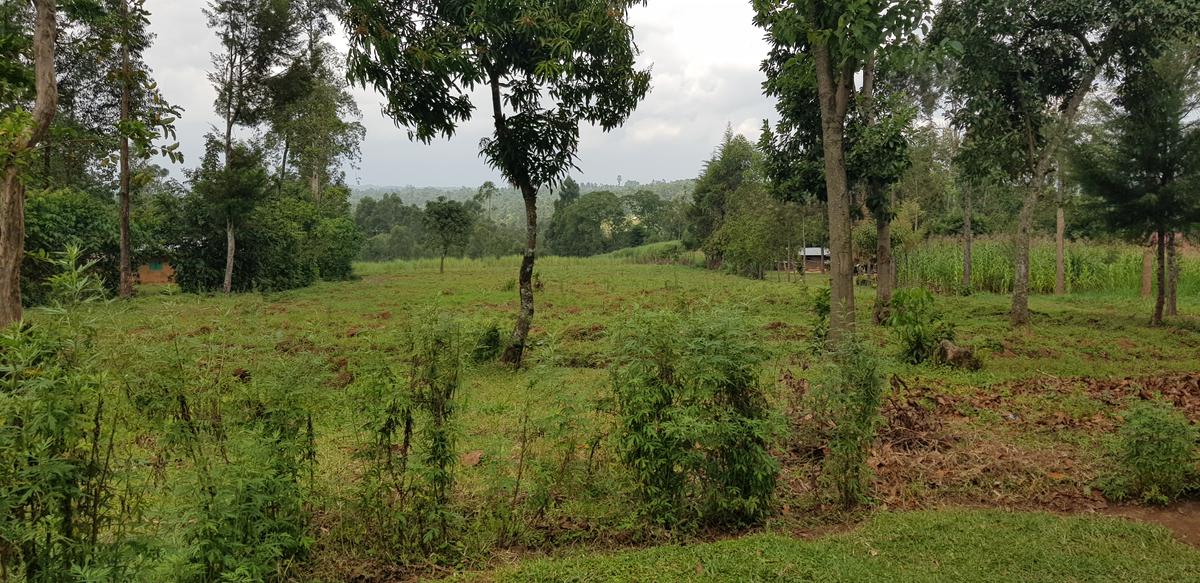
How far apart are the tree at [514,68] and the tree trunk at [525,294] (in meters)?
0.02

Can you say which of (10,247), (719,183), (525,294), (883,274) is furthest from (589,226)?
(10,247)

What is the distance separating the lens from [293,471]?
116 inches

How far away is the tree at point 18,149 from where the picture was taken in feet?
15.3

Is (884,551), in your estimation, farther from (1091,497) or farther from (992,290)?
(992,290)

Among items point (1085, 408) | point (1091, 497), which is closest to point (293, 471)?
point (1091, 497)

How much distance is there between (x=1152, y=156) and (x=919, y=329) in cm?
749

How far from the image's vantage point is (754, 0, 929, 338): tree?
5.91 m

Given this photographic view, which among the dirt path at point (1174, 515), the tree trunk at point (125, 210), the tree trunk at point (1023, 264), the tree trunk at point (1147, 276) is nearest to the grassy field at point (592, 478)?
the dirt path at point (1174, 515)

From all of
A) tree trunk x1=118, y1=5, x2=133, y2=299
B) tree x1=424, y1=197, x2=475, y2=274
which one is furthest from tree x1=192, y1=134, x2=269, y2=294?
tree x1=424, y1=197, x2=475, y2=274

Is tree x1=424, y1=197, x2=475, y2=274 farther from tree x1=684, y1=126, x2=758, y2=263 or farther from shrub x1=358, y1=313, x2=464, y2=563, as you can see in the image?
shrub x1=358, y1=313, x2=464, y2=563

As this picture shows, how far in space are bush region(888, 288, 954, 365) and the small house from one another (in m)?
21.9

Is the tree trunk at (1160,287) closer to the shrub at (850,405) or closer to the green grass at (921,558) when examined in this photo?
the green grass at (921,558)

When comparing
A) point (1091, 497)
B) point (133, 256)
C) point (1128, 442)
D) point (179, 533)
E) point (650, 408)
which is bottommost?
point (1091, 497)

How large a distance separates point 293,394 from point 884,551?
125 inches
